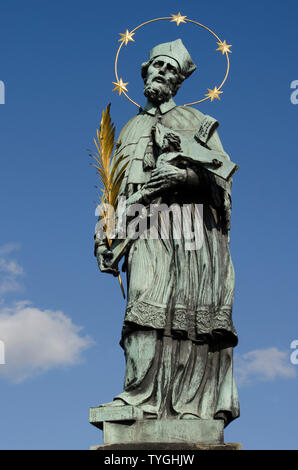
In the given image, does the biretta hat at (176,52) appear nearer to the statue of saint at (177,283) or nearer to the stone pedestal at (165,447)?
the statue of saint at (177,283)

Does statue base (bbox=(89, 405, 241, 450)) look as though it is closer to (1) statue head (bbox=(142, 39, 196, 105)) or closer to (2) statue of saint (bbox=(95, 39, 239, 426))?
(2) statue of saint (bbox=(95, 39, 239, 426))

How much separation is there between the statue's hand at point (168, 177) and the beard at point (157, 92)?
3.64 ft

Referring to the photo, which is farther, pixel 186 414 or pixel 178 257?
pixel 178 257

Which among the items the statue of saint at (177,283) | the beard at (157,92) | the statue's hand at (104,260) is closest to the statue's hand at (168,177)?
the statue of saint at (177,283)

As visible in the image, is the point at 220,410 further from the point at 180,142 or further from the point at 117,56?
the point at 117,56

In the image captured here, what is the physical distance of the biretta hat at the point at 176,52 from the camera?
37.7 ft

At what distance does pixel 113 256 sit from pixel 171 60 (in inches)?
101

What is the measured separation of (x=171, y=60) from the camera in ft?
37.6

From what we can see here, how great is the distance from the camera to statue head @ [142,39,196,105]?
11.4 m

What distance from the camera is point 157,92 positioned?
11422mm

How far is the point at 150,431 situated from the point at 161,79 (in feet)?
14.1

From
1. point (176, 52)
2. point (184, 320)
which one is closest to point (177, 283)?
point (184, 320)

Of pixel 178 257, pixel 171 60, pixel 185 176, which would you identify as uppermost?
pixel 171 60
